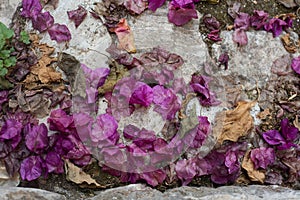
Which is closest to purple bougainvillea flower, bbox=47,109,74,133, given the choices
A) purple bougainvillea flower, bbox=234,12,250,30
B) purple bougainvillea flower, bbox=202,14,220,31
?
purple bougainvillea flower, bbox=202,14,220,31

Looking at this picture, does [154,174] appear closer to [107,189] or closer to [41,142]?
[107,189]

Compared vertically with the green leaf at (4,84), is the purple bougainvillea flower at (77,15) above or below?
above

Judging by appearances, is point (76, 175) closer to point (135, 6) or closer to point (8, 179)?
point (8, 179)

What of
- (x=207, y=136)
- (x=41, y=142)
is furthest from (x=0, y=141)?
(x=207, y=136)

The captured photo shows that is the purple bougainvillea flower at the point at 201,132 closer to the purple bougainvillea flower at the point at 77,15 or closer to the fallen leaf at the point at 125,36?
the fallen leaf at the point at 125,36

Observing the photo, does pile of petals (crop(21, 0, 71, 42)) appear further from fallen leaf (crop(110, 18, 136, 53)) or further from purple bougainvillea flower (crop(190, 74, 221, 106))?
purple bougainvillea flower (crop(190, 74, 221, 106))

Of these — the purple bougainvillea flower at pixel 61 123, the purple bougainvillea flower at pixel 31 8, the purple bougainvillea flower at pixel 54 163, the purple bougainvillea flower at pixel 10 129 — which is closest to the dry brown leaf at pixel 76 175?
the purple bougainvillea flower at pixel 54 163
